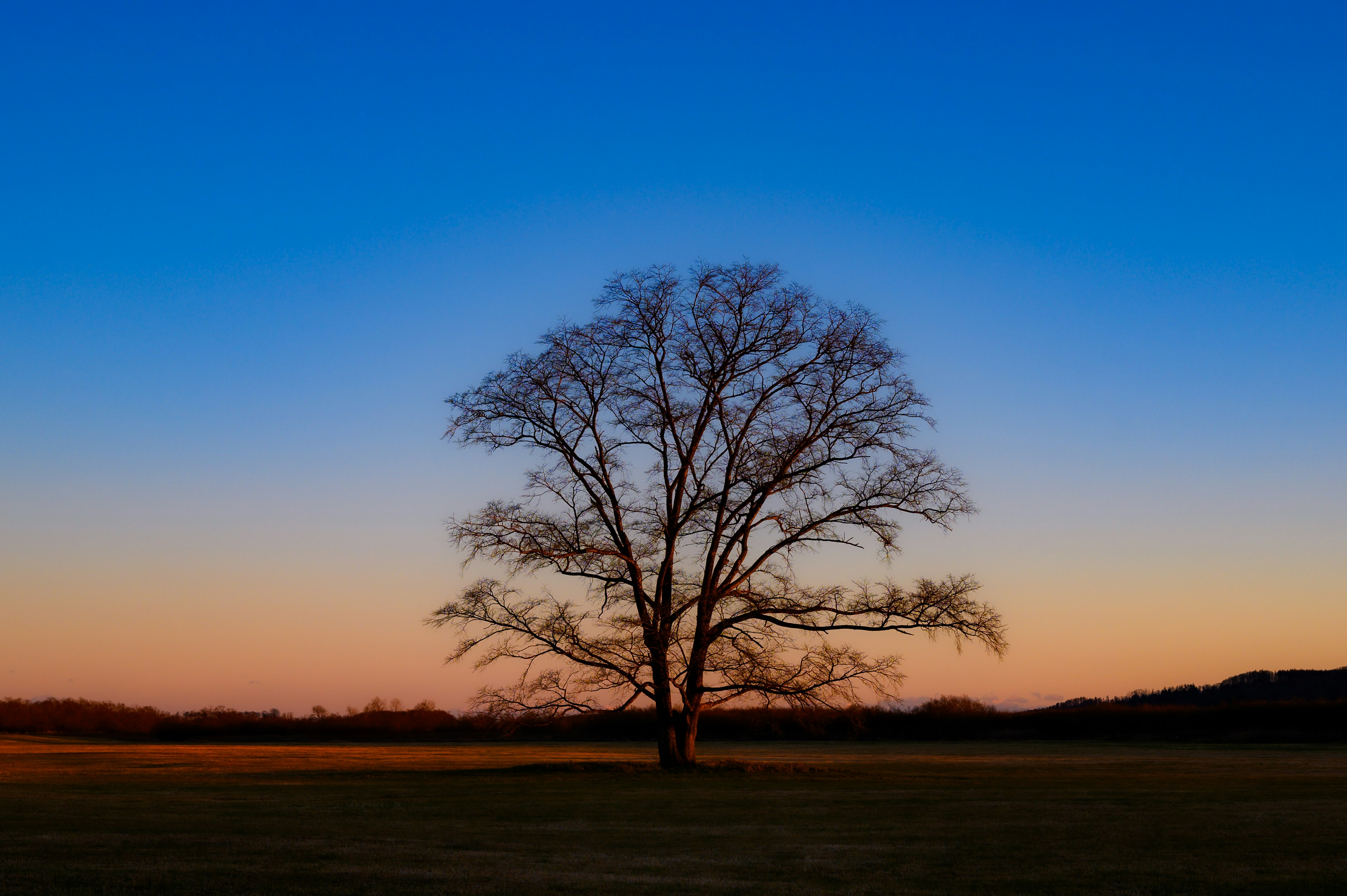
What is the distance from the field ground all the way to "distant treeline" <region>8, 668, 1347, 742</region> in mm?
48157

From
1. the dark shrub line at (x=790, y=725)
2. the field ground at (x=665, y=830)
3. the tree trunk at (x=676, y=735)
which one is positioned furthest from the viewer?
the dark shrub line at (x=790, y=725)

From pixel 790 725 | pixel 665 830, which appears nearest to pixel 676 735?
pixel 665 830

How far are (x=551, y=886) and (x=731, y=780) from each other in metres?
20.0

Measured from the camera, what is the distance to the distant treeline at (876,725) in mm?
86562

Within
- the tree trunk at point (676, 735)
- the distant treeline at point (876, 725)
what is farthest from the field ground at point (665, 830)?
the distant treeline at point (876, 725)

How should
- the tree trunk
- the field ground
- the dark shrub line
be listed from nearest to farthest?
the field ground
the tree trunk
the dark shrub line

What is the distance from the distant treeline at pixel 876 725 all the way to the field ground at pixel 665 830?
4816cm

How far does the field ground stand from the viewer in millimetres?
13531

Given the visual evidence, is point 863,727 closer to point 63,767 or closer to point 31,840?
point 31,840

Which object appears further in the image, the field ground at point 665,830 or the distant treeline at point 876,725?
the distant treeline at point 876,725

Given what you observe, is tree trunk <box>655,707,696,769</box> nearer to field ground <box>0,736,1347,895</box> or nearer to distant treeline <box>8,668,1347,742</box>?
field ground <box>0,736,1347,895</box>

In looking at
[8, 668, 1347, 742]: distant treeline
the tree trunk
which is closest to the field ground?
the tree trunk

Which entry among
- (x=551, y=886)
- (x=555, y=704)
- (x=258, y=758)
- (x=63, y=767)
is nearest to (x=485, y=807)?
(x=555, y=704)

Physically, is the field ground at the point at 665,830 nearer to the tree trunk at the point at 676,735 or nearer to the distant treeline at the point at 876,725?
the tree trunk at the point at 676,735
